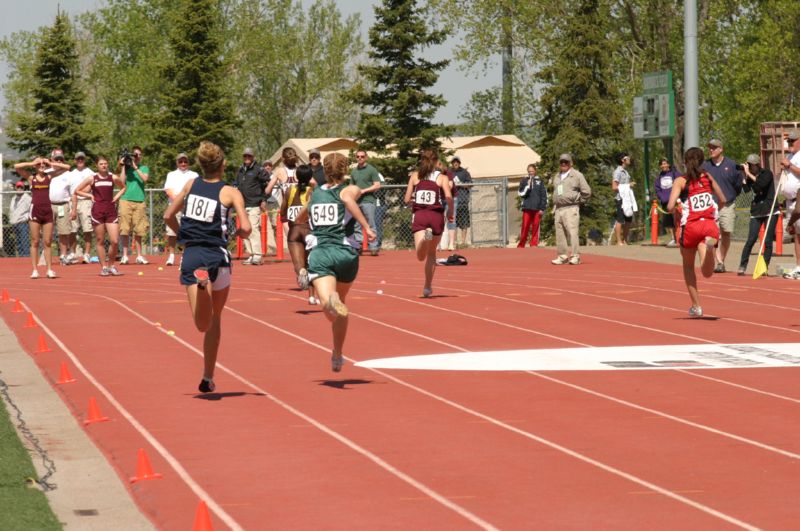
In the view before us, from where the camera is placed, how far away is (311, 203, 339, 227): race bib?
12.7 m

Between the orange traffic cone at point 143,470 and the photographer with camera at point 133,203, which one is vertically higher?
the photographer with camera at point 133,203

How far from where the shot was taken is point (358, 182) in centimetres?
2866

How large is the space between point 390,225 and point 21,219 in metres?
10.7

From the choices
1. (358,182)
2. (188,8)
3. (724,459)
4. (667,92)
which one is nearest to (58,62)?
(188,8)

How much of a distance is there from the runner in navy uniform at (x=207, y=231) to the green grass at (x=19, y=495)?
199 centimetres

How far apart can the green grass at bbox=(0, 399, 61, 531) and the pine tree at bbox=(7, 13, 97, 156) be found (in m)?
50.0

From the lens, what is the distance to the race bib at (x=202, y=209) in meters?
11.6

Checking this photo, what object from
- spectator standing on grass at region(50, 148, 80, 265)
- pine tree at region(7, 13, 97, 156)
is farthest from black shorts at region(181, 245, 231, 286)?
pine tree at region(7, 13, 97, 156)

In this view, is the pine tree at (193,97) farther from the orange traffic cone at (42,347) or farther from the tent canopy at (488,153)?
the orange traffic cone at (42,347)

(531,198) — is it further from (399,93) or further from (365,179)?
(399,93)

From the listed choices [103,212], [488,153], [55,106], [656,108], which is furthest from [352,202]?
[488,153]

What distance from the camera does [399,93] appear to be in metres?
56.2

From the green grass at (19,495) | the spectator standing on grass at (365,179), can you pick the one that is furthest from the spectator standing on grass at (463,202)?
the green grass at (19,495)

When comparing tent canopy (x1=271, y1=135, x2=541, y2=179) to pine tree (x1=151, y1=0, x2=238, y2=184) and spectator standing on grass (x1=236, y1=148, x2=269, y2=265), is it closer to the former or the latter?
pine tree (x1=151, y1=0, x2=238, y2=184)
